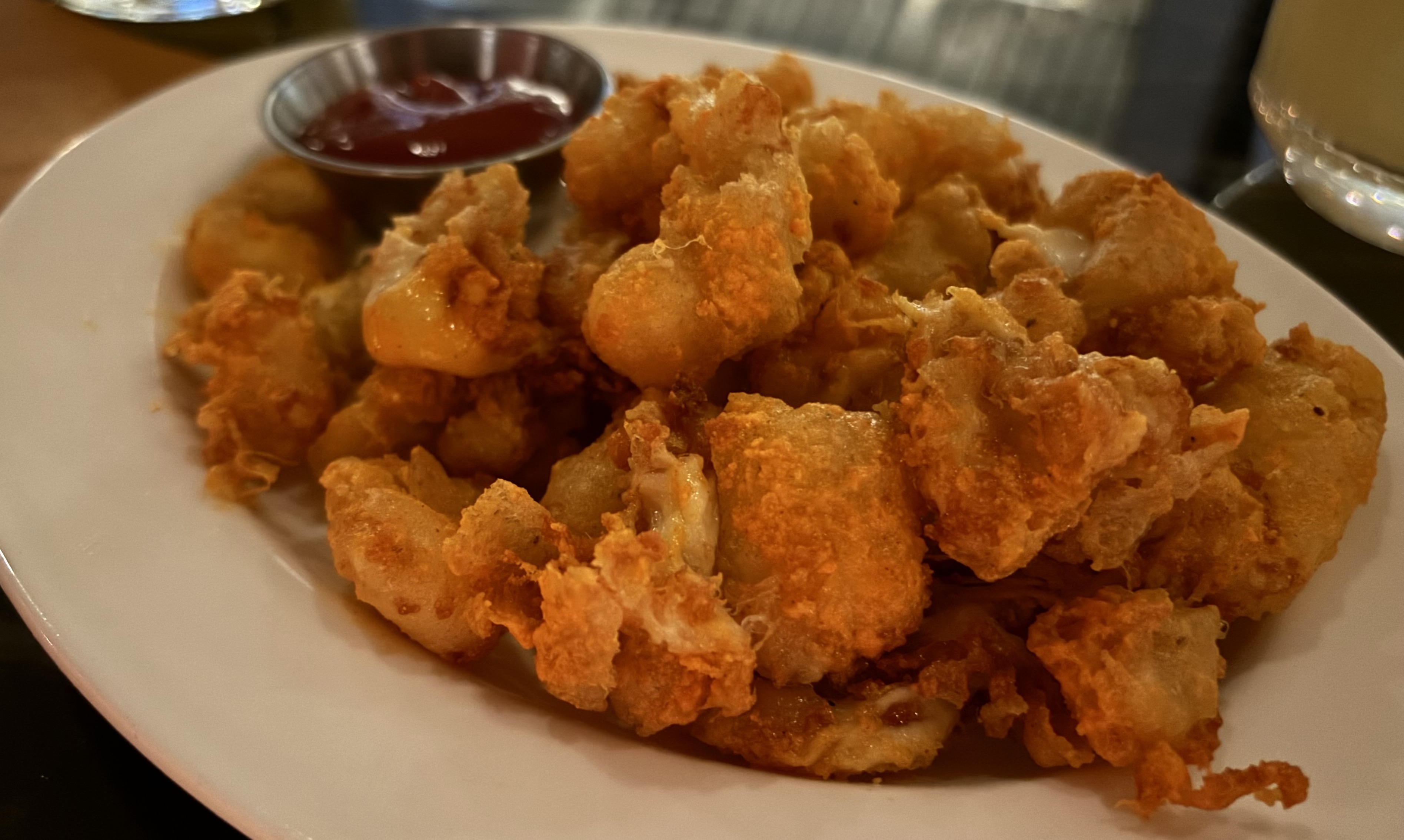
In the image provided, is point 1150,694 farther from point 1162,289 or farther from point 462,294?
point 462,294

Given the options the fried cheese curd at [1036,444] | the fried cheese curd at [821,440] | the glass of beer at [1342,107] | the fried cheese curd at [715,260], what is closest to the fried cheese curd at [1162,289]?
the fried cheese curd at [821,440]

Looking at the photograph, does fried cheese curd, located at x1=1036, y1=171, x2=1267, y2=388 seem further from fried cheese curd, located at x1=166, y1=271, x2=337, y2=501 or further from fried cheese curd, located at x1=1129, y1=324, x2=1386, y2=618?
fried cheese curd, located at x1=166, y1=271, x2=337, y2=501

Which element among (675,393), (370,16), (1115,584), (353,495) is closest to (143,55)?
(370,16)

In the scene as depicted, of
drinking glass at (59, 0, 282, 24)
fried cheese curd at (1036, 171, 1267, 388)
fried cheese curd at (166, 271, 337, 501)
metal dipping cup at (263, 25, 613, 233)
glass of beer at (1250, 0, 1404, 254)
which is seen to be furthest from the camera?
drinking glass at (59, 0, 282, 24)

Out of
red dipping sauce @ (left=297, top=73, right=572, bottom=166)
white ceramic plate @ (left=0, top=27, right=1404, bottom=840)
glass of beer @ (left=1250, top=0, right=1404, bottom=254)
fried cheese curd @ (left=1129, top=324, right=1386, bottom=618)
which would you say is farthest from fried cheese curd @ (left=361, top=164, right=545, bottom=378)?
glass of beer @ (left=1250, top=0, right=1404, bottom=254)

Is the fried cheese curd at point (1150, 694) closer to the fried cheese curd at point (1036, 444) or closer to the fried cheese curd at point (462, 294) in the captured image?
the fried cheese curd at point (1036, 444)

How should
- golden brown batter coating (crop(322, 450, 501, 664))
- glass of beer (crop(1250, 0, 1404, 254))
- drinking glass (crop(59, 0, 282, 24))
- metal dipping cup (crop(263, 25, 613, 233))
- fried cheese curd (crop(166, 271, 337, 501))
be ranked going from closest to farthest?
golden brown batter coating (crop(322, 450, 501, 664)), fried cheese curd (crop(166, 271, 337, 501)), metal dipping cup (crop(263, 25, 613, 233)), glass of beer (crop(1250, 0, 1404, 254)), drinking glass (crop(59, 0, 282, 24))
